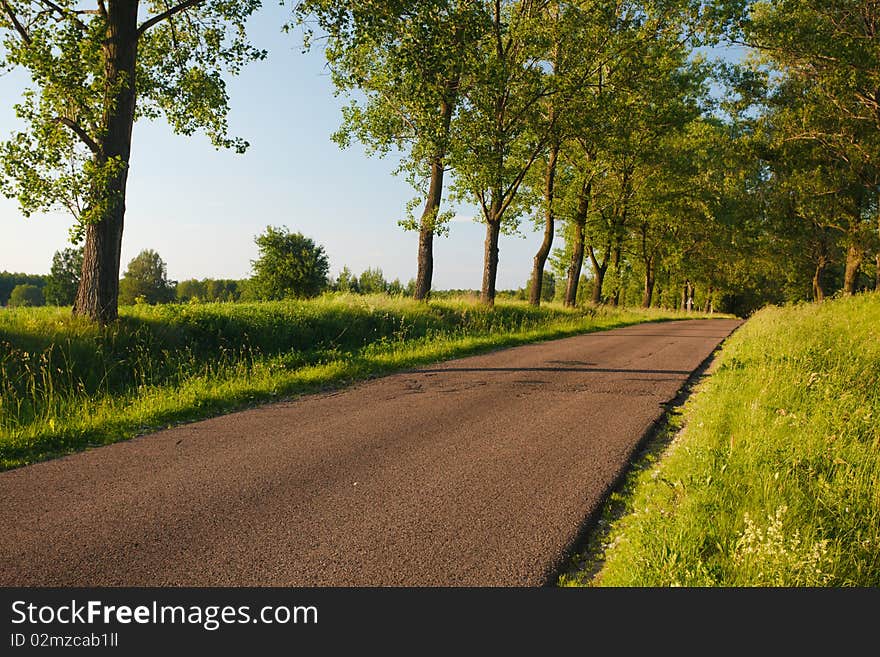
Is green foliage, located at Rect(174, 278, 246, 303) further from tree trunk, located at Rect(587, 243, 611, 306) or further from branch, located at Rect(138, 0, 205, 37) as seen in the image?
branch, located at Rect(138, 0, 205, 37)

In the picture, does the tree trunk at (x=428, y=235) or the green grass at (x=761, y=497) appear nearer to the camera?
the green grass at (x=761, y=497)

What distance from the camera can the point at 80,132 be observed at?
34.7 feet

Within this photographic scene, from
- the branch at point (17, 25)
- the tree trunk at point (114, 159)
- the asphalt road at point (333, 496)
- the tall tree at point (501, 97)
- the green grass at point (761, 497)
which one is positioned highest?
the tall tree at point (501, 97)

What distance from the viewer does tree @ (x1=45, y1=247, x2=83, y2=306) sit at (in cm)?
7388

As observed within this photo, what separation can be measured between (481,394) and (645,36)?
18590 millimetres

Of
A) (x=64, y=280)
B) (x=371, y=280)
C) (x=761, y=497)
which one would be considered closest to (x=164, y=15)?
(x=761, y=497)

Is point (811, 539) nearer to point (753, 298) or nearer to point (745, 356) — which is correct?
point (745, 356)

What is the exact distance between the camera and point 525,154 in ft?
79.3

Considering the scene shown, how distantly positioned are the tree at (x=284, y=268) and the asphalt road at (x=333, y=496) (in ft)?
121

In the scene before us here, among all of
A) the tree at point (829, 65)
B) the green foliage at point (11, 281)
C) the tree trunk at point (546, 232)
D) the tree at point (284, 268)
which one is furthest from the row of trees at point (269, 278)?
the green foliage at point (11, 281)

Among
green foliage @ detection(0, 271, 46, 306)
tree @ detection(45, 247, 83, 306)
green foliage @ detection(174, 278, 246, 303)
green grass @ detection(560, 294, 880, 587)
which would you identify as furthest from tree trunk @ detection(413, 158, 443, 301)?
green foliage @ detection(0, 271, 46, 306)

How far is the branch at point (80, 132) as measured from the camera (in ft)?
33.9

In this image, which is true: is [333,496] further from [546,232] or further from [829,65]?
[546,232]

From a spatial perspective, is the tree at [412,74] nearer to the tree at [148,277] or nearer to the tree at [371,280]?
the tree at [371,280]
